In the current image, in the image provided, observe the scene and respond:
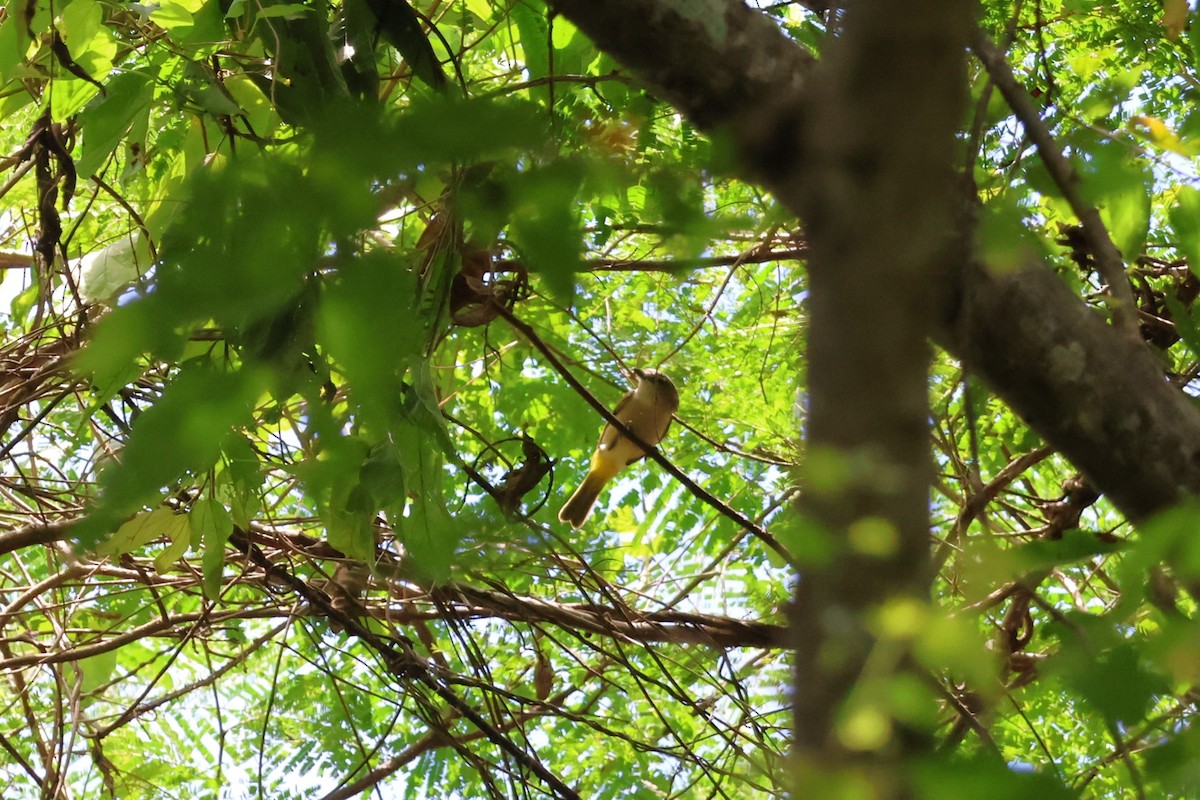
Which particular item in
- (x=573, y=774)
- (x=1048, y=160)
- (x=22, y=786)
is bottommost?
(x=1048, y=160)

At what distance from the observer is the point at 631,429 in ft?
11.5

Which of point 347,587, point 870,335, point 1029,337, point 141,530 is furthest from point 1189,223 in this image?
point 347,587

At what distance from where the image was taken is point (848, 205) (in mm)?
510

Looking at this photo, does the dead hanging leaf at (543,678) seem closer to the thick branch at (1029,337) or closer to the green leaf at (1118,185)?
the thick branch at (1029,337)

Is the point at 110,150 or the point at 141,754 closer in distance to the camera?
the point at 110,150

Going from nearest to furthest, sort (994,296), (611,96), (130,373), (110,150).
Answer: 1. (994,296)
2. (130,373)
3. (110,150)
4. (611,96)

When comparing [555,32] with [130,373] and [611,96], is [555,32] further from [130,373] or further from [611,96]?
[130,373]

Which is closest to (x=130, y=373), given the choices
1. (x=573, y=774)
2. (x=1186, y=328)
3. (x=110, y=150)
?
(x=110, y=150)

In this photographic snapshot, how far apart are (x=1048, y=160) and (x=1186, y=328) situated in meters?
0.60

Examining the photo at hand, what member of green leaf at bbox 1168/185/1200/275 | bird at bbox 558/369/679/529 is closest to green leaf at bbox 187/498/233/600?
bird at bbox 558/369/679/529

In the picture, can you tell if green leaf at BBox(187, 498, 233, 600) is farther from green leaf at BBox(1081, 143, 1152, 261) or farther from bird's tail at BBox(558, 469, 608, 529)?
bird's tail at BBox(558, 469, 608, 529)

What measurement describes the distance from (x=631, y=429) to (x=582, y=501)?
69cm

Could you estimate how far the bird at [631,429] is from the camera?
3600 millimetres

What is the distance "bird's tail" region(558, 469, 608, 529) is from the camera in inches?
160
